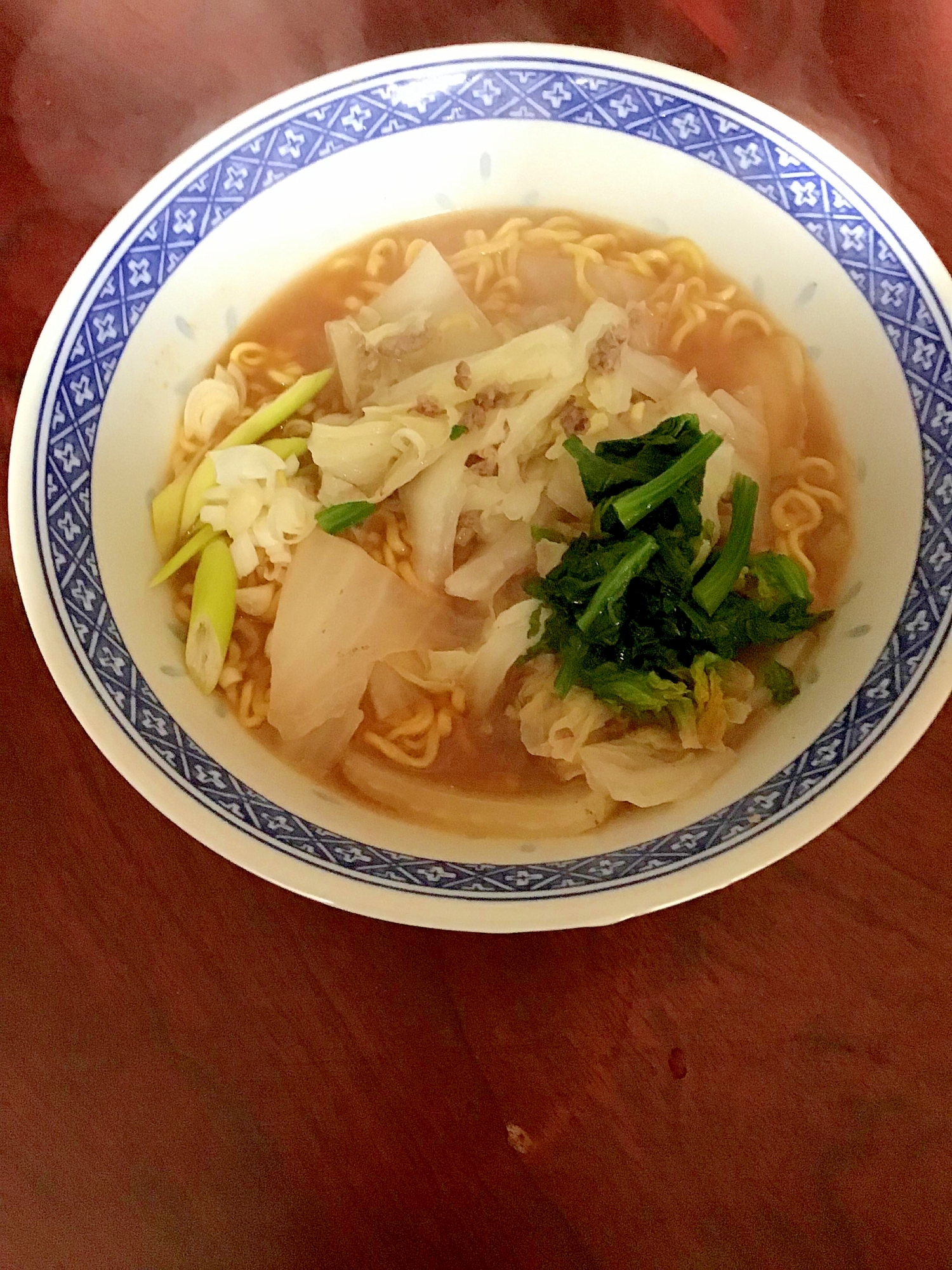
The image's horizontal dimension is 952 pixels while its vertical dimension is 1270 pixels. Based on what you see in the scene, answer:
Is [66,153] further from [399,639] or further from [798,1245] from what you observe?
[798,1245]

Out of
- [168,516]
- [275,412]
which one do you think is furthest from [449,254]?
[168,516]

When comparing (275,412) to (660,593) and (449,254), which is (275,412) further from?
(660,593)

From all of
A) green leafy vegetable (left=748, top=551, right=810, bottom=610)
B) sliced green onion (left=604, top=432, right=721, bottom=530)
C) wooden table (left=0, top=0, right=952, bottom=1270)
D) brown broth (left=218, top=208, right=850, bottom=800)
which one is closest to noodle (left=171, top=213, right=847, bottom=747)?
brown broth (left=218, top=208, right=850, bottom=800)

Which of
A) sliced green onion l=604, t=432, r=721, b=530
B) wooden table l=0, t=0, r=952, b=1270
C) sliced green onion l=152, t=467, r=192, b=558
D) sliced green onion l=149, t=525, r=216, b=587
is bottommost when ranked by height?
wooden table l=0, t=0, r=952, b=1270

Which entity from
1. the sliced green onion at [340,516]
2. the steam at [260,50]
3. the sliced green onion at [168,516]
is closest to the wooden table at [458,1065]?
the sliced green onion at [168,516]

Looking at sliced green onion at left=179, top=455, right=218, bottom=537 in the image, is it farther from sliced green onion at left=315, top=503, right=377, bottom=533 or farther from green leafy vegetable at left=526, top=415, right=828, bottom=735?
green leafy vegetable at left=526, top=415, right=828, bottom=735
